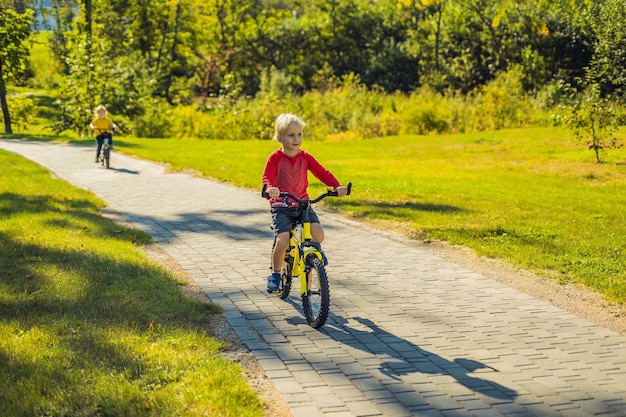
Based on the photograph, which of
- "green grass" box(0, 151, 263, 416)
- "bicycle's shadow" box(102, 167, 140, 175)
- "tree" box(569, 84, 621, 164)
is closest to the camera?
"green grass" box(0, 151, 263, 416)

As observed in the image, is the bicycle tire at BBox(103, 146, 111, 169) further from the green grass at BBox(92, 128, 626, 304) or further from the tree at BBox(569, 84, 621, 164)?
the tree at BBox(569, 84, 621, 164)

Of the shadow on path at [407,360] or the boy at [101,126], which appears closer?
the shadow on path at [407,360]

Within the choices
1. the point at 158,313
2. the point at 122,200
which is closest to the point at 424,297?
the point at 158,313

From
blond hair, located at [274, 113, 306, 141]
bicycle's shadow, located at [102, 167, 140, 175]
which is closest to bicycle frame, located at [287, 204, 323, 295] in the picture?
blond hair, located at [274, 113, 306, 141]

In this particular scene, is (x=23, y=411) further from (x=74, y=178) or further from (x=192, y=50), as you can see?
(x=192, y=50)

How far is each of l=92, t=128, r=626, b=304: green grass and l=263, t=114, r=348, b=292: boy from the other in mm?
3034

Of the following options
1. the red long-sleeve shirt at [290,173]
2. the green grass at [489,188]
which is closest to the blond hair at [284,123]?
the red long-sleeve shirt at [290,173]

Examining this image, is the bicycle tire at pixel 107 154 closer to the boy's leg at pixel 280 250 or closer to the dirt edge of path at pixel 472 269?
the dirt edge of path at pixel 472 269

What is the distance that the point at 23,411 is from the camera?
4297 millimetres

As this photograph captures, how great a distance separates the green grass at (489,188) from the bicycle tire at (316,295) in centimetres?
301

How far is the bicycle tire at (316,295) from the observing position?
6051 millimetres

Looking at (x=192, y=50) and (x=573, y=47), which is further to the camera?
(x=192, y=50)

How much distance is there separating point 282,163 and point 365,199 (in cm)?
752

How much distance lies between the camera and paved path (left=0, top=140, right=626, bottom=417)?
4.72 metres
